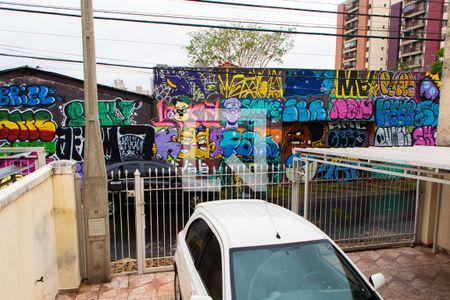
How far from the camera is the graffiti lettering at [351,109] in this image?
15.3 metres

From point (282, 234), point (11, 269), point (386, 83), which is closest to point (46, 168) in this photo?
point (11, 269)

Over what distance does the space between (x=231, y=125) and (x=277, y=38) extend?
48.2ft

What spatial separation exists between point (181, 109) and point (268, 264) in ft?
38.2

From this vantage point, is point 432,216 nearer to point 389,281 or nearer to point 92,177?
point 389,281

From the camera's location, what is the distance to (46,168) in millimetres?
4805

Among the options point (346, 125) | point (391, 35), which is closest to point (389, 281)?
point (346, 125)

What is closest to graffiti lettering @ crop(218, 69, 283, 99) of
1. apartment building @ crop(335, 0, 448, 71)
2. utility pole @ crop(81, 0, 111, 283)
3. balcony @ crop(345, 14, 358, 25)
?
utility pole @ crop(81, 0, 111, 283)

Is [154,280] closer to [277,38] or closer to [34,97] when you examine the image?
[34,97]

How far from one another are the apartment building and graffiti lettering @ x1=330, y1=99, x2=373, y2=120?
117ft

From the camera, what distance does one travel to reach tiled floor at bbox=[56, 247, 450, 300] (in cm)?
504

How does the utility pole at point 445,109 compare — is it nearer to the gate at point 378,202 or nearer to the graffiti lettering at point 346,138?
the gate at point 378,202

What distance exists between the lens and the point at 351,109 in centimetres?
1543

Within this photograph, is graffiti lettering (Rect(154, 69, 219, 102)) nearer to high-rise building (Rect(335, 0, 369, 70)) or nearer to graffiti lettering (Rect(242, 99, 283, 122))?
graffiti lettering (Rect(242, 99, 283, 122))

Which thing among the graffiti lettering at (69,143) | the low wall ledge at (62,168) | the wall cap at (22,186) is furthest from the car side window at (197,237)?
the graffiti lettering at (69,143)
